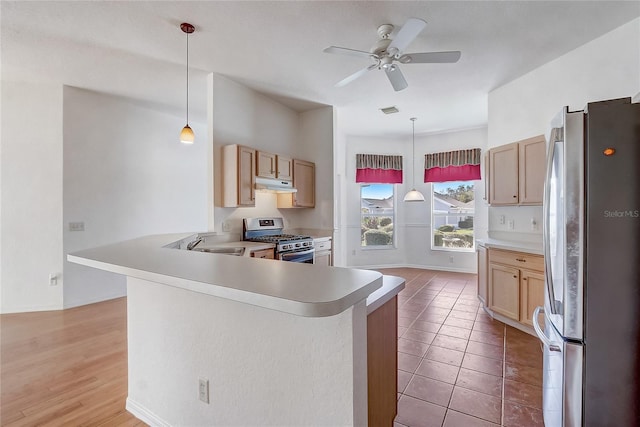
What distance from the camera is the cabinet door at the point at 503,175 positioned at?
3.48 m

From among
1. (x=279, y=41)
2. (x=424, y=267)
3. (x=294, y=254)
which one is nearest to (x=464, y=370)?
(x=294, y=254)

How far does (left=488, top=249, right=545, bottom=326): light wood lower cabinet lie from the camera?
2883 mm

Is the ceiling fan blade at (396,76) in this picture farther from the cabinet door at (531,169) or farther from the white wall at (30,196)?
the white wall at (30,196)

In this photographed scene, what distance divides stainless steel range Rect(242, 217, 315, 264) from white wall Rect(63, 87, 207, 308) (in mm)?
1849

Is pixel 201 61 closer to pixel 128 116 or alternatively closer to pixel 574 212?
pixel 128 116

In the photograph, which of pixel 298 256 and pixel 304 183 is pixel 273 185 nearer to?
pixel 304 183

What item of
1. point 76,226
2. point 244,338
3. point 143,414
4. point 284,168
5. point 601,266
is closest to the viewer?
point 244,338

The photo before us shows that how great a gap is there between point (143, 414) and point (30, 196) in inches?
137

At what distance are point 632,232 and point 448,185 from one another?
16.5ft

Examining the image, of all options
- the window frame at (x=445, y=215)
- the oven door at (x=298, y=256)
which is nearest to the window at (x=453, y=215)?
the window frame at (x=445, y=215)

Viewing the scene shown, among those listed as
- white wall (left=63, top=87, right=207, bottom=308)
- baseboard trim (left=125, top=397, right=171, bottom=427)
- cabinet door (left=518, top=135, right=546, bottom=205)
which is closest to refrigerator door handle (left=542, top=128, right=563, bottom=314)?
cabinet door (left=518, top=135, right=546, bottom=205)

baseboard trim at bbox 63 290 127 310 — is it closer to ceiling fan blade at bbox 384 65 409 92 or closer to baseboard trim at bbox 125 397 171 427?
baseboard trim at bbox 125 397 171 427

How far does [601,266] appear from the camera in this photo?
1407mm

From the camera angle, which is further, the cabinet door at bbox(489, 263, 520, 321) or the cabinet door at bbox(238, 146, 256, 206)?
the cabinet door at bbox(238, 146, 256, 206)
